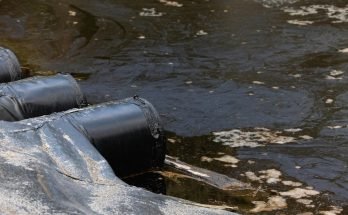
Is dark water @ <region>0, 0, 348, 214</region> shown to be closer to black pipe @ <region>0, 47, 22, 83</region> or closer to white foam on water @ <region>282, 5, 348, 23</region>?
white foam on water @ <region>282, 5, 348, 23</region>

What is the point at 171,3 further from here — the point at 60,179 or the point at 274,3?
the point at 60,179

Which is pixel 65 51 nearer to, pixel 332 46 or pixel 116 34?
pixel 116 34

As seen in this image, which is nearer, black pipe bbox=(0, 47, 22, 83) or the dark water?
the dark water

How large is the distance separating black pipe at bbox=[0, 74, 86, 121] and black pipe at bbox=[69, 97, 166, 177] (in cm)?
33

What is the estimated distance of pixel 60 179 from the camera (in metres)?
3.04

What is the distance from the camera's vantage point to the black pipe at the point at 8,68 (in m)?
5.21

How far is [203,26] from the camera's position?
28.4 ft

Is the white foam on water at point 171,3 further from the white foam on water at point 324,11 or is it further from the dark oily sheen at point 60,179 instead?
the dark oily sheen at point 60,179

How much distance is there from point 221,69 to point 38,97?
286cm

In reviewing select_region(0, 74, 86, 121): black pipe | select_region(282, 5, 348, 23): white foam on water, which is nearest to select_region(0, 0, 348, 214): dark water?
select_region(282, 5, 348, 23): white foam on water

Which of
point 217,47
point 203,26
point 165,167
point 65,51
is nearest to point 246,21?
point 203,26

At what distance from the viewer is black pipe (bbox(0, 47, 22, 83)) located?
5.21 metres

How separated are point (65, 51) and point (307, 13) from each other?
3259 mm

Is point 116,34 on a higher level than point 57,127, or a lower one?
lower
